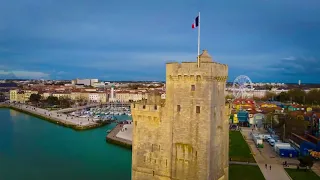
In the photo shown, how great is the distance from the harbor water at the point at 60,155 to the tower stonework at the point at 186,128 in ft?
32.7

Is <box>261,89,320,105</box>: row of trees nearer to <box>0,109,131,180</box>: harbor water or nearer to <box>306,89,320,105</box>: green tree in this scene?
<box>306,89,320,105</box>: green tree

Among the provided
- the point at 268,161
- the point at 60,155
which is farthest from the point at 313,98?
the point at 60,155

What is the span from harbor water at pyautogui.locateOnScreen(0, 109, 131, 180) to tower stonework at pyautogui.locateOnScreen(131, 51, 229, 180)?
9970 mm

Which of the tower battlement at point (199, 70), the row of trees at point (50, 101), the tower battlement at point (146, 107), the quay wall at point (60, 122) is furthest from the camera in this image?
the row of trees at point (50, 101)

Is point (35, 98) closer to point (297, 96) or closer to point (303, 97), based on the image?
point (297, 96)

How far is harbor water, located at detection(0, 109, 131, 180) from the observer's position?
21547 mm

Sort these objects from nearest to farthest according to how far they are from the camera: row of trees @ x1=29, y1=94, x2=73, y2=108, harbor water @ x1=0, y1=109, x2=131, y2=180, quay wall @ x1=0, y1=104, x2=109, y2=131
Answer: harbor water @ x1=0, y1=109, x2=131, y2=180, quay wall @ x1=0, y1=104, x2=109, y2=131, row of trees @ x1=29, y1=94, x2=73, y2=108

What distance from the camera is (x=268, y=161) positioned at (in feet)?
75.3

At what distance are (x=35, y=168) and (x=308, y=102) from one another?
2383 inches

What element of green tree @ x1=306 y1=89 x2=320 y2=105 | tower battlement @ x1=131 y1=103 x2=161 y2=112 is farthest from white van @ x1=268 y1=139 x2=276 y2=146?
green tree @ x1=306 y1=89 x2=320 y2=105

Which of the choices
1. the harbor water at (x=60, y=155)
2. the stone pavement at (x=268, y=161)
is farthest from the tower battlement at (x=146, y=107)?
the stone pavement at (x=268, y=161)

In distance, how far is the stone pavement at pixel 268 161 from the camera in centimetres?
1910

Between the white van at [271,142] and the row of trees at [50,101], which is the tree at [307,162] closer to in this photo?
the white van at [271,142]

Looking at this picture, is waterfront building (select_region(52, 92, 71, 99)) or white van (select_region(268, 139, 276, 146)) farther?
waterfront building (select_region(52, 92, 71, 99))
